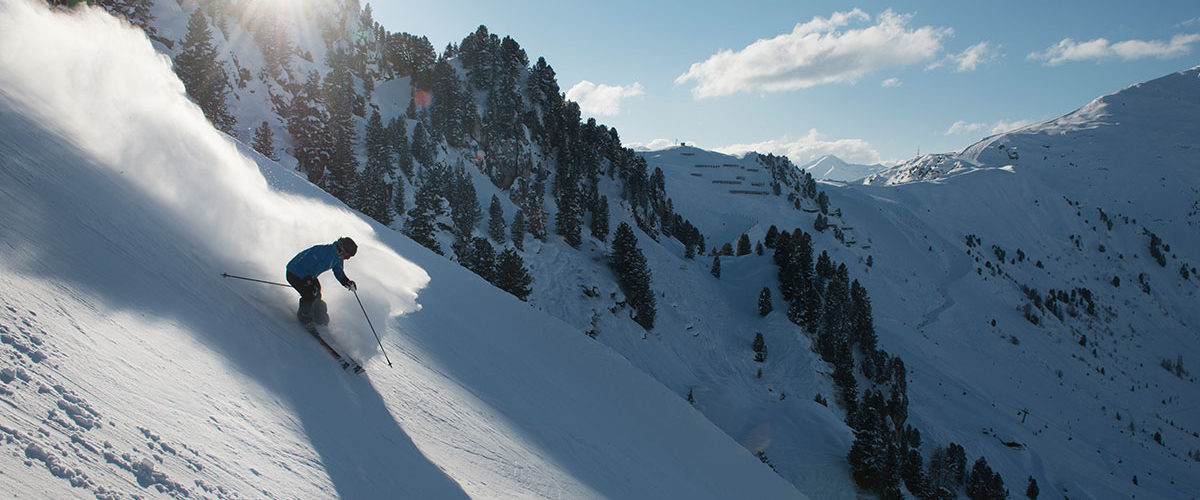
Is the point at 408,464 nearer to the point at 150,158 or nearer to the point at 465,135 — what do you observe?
the point at 150,158

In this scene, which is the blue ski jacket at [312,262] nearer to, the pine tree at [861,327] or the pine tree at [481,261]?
the pine tree at [481,261]

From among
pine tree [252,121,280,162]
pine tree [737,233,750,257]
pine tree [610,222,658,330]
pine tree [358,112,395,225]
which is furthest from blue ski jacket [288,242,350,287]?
pine tree [737,233,750,257]

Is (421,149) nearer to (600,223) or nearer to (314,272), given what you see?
(600,223)

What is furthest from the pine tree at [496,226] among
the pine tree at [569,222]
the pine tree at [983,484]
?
the pine tree at [983,484]

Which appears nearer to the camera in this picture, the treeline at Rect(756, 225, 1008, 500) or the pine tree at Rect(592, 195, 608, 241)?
the treeline at Rect(756, 225, 1008, 500)

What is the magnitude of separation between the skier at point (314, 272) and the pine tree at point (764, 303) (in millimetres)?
67632

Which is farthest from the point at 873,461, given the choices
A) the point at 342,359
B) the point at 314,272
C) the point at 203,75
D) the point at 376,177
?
the point at 203,75

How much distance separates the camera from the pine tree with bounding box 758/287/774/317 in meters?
70.7

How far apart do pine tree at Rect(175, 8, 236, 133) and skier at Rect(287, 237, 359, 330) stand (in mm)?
40600

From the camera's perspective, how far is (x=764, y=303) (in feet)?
232

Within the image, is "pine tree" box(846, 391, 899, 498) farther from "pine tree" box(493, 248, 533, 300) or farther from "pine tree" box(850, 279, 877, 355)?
"pine tree" box(850, 279, 877, 355)

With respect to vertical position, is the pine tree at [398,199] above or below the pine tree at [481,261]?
above

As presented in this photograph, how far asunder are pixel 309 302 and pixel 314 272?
0.60 meters

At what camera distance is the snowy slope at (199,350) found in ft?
14.4
